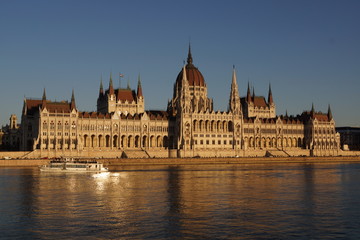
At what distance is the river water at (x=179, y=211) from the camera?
124ft

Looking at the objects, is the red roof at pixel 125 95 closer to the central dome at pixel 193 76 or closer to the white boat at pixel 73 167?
the central dome at pixel 193 76

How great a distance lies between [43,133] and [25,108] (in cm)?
1391

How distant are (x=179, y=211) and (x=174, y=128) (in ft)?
370

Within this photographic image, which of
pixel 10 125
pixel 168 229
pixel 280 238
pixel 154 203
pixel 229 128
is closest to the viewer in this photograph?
pixel 280 238

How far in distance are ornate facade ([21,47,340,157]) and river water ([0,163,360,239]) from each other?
68.8m

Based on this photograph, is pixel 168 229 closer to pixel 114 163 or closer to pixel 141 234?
pixel 141 234

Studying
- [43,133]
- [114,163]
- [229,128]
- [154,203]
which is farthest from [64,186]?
[229,128]

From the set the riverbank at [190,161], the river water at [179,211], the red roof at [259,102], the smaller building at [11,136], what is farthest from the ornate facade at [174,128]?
the river water at [179,211]

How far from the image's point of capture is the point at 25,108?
146375mm

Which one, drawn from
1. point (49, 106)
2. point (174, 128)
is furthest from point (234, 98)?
point (49, 106)

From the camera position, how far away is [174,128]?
523ft

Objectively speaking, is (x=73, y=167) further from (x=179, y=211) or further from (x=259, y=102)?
(x=259, y=102)

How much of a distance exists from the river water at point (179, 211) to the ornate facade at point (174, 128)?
2709 inches

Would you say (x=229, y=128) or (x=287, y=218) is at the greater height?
(x=229, y=128)
